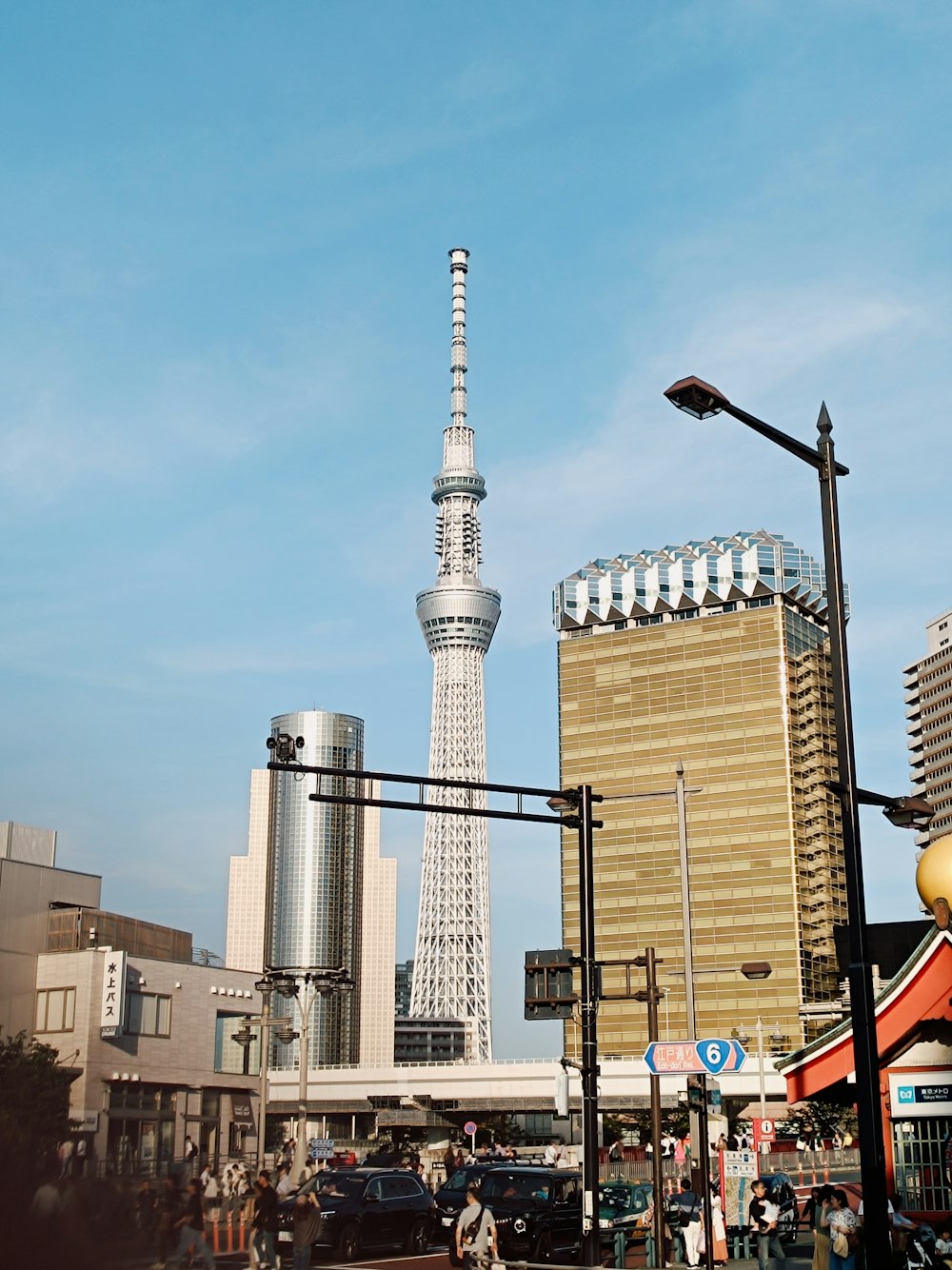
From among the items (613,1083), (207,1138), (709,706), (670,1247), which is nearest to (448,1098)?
(613,1083)

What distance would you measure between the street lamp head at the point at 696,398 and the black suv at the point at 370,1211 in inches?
783

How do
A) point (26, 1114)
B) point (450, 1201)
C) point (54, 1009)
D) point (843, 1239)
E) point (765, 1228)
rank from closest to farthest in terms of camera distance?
1. point (26, 1114)
2. point (54, 1009)
3. point (843, 1239)
4. point (765, 1228)
5. point (450, 1201)

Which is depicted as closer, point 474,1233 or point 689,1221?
point 474,1233

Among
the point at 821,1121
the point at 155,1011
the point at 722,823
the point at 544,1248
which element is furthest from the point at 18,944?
the point at 722,823

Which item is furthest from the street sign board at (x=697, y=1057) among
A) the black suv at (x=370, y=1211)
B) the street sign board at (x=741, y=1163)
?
the black suv at (x=370, y=1211)

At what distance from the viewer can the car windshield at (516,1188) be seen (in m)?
32.3

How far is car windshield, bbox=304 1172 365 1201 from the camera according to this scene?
30203mm

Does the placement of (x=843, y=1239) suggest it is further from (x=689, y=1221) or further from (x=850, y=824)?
(x=850, y=824)

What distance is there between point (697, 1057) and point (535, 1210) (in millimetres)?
11474

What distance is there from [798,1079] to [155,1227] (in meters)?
26.5

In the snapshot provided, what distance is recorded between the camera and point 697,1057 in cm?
2247

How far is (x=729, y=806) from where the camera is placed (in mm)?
186000

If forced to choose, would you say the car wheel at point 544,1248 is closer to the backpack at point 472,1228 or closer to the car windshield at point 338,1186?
the car windshield at point 338,1186

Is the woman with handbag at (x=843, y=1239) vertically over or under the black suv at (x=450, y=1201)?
over
